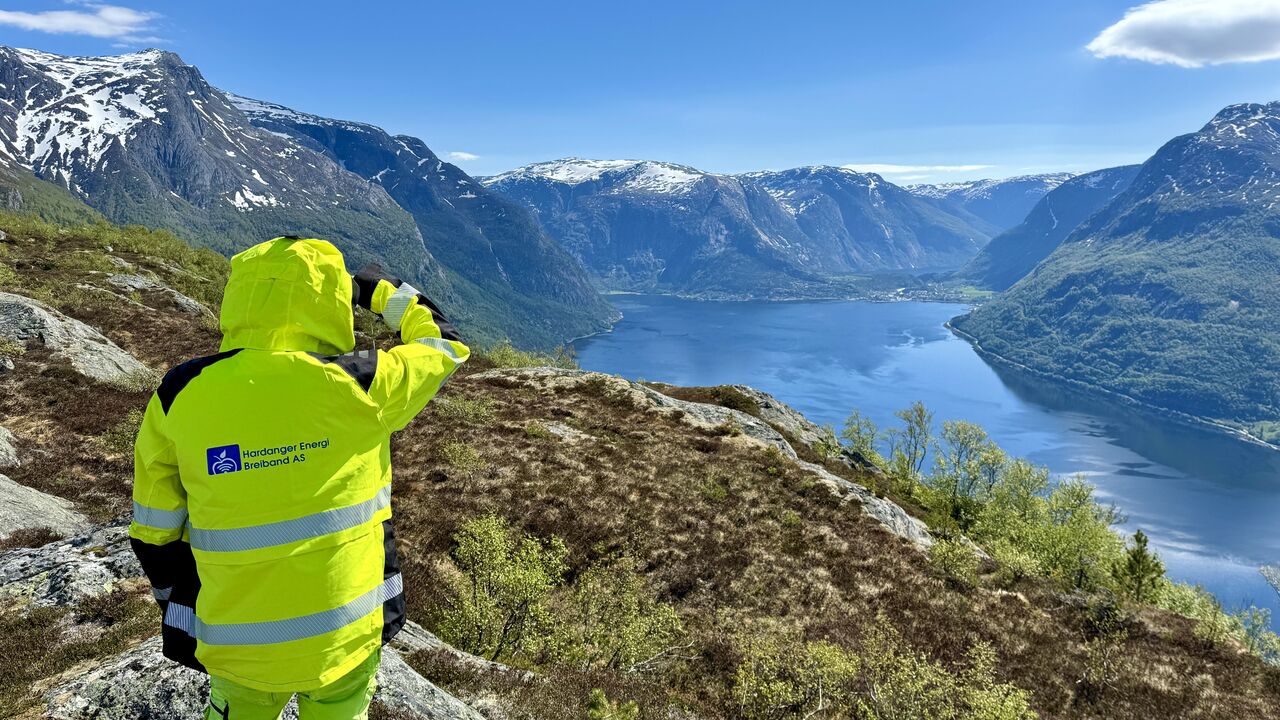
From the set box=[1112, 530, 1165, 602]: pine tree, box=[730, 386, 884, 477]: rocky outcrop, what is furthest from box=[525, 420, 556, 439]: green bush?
box=[1112, 530, 1165, 602]: pine tree

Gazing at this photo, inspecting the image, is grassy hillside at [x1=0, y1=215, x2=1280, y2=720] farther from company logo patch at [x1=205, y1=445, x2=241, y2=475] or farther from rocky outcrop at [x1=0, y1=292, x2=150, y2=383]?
company logo patch at [x1=205, y1=445, x2=241, y2=475]

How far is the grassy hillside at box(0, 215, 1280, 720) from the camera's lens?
1438 centimetres

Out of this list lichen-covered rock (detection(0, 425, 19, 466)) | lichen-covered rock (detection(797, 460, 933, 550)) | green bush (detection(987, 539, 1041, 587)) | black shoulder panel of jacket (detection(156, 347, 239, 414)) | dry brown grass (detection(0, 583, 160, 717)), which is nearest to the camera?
black shoulder panel of jacket (detection(156, 347, 239, 414))

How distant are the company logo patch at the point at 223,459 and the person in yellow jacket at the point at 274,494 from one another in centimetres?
1

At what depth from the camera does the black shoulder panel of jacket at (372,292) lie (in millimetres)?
5211

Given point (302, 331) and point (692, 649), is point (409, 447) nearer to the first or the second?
point (692, 649)

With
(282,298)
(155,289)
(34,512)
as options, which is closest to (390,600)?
(282,298)

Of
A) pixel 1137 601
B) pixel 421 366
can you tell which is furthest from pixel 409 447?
pixel 1137 601

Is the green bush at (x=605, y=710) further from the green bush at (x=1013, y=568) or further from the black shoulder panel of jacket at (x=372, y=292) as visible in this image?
the green bush at (x=1013, y=568)

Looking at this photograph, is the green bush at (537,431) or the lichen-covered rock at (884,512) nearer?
the lichen-covered rock at (884,512)

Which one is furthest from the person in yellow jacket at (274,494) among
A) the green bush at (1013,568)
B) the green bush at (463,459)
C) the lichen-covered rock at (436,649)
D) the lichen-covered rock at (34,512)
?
the green bush at (1013,568)

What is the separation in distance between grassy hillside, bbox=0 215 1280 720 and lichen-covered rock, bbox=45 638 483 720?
0.84 meters

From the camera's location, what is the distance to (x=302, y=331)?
4.32 metres

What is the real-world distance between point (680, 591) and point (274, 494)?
23.2 meters
